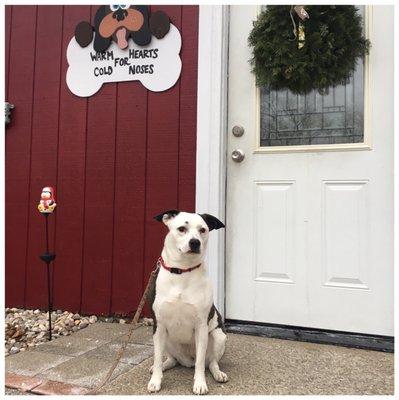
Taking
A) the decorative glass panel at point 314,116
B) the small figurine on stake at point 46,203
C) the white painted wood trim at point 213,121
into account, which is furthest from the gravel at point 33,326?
the decorative glass panel at point 314,116

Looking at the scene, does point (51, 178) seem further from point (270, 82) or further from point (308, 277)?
point (308, 277)

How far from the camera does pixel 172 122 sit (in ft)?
10.4

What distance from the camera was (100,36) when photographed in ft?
10.9

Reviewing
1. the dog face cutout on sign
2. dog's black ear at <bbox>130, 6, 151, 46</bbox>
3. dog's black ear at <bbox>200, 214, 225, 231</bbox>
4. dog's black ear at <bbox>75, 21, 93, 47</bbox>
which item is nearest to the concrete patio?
dog's black ear at <bbox>200, 214, 225, 231</bbox>

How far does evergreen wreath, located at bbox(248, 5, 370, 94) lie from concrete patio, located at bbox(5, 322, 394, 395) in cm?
173

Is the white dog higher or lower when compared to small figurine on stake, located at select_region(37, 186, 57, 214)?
lower

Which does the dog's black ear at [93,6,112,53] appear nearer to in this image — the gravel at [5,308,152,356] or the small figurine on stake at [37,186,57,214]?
the small figurine on stake at [37,186,57,214]

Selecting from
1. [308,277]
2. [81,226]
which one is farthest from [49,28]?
[308,277]

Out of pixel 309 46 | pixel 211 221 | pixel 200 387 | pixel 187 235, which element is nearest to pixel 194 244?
pixel 187 235

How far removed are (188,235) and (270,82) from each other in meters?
1.45

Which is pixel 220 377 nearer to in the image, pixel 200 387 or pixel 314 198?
pixel 200 387

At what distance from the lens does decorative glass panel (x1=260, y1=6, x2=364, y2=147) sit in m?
2.76

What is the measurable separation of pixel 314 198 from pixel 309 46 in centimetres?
102

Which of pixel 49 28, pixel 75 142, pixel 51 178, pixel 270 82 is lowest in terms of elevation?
pixel 51 178
